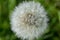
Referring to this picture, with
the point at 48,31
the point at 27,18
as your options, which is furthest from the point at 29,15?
the point at 48,31

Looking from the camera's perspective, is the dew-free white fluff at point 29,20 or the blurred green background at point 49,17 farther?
the blurred green background at point 49,17

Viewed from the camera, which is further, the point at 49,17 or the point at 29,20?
the point at 49,17

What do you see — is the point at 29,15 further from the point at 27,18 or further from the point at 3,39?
the point at 3,39

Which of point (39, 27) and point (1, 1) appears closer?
point (39, 27)

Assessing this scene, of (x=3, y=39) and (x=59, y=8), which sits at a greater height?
(x=59, y=8)
